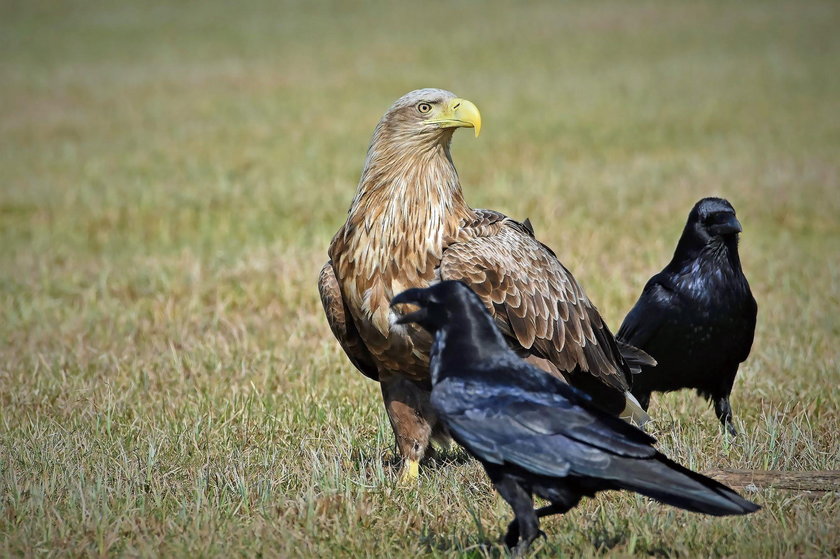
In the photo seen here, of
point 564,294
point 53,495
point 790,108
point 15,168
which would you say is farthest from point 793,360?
point 790,108

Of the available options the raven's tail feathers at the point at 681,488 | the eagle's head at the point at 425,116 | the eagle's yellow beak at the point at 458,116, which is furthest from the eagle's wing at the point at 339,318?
the raven's tail feathers at the point at 681,488

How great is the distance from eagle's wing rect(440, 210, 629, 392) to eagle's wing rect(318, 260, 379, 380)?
2.06 ft

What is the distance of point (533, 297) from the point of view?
512cm

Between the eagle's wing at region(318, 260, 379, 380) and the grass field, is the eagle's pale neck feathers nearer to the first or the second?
the eagle's wing at region(318, 260, 379, 380)

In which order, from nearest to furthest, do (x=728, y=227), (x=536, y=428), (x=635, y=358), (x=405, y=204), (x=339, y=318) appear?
1. (x=536, y=428)
2. (x=405, y=204)
3. (x=339, y=318)
4. (x=635, y=358)
5. (x=728, y=227)

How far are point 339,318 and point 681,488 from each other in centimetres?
231

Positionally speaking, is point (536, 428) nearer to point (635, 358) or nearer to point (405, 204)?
point (405, 204)

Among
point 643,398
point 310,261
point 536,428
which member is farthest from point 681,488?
point 310,261

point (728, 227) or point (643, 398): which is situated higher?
point (728, 227)

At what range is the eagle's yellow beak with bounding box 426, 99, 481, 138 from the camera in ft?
16.9

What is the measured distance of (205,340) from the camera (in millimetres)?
7508

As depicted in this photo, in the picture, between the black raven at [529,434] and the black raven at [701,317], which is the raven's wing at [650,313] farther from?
the black raven at [529,434]

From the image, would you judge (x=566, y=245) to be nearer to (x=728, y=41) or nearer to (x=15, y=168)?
(x=15, y=168)

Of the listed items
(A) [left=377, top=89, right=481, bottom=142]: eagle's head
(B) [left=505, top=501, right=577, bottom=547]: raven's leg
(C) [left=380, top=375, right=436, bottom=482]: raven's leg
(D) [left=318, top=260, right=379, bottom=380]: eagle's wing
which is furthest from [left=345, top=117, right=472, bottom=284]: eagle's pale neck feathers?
(B) [left=505, top=501, right=577, bottom=547]: raven's leg
